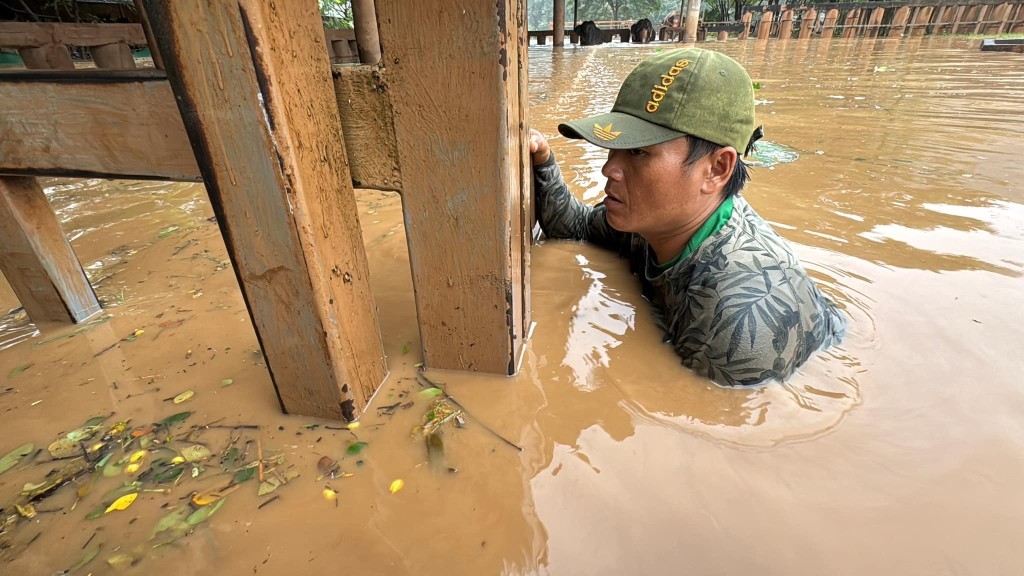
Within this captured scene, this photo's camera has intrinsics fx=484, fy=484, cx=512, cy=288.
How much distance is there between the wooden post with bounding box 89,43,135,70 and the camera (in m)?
5.75

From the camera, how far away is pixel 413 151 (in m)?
1.41

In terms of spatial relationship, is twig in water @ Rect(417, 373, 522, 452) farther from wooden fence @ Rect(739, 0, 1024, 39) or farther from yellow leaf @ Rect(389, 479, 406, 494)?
wooden fence @ Rect(739, 0, 1024, 39)

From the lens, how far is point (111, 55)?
5.86 meters

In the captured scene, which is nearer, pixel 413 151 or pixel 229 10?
pixel 229 10

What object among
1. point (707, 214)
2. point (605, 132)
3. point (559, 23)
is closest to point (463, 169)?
point (605, 132)

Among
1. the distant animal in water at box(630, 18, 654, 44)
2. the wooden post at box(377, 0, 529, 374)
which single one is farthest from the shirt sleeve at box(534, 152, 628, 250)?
the distant animal in water at box(630, 18, 654, 44)

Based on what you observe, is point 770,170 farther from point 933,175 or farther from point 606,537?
point 606,537

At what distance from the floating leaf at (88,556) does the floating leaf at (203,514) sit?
0.19 m

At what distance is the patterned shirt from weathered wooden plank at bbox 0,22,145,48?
6.34 meters

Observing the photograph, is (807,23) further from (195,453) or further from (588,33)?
(195,453)

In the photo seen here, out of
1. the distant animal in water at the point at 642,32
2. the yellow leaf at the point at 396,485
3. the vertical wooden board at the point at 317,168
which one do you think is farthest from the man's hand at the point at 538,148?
the distant animal in water at the point at 642,32

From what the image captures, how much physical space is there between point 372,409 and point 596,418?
751mm

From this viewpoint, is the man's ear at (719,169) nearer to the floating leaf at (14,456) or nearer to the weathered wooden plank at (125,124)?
the weathered wooden plank at (125,124)

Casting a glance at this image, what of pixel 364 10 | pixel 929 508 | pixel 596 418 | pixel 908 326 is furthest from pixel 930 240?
pixel 364 10
